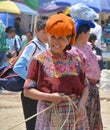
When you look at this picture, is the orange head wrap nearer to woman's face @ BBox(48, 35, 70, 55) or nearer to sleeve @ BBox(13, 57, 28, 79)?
Answer: woman's face @ BBox(48, 35, 70, 55)

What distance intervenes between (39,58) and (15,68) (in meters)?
0.76

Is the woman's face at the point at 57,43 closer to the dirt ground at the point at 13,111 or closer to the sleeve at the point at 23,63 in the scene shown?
the sleeve at the point at 23,63

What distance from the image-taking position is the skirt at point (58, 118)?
3.53 meters

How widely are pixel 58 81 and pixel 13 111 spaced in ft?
15.3

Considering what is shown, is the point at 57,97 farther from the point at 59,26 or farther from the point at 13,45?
the point at 13,45

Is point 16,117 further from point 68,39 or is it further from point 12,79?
point 68,39

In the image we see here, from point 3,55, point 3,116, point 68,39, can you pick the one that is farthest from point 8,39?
point 68,39

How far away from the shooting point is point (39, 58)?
355 cm

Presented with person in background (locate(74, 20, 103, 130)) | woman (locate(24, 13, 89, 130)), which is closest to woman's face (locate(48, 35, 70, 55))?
woman (locate(24, 13, 89, 130))

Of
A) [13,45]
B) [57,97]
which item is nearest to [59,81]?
[57,97]

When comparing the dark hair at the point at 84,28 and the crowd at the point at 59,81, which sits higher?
the dark hair at the point at 84,28

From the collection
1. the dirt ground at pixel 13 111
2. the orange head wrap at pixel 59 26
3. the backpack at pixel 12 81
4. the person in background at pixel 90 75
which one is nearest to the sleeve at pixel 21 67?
the backpack at pixel 12 81

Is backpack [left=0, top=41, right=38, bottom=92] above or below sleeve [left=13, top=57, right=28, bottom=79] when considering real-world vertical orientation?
below

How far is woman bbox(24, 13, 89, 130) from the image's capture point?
346 cm
